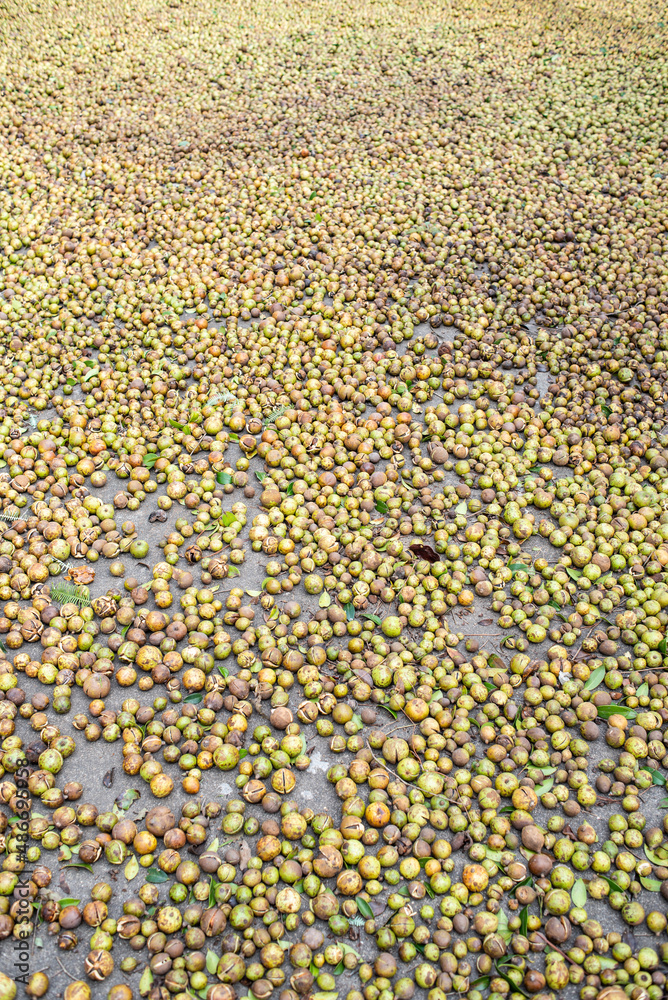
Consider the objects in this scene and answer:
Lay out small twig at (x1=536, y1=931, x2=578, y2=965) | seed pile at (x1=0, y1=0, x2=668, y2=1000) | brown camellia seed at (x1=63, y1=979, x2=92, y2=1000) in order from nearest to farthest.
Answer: brown camellia seed at (x1=63, y1=979, x2=92, y2=1000) → small twig at (x1=536, y1=931, x2=578, y2=965) → seed pile at (x1=0, y1=0, x2=668, y2=1000)

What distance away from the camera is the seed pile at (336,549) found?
10.8 feet

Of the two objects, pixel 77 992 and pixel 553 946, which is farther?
pixel 553 946

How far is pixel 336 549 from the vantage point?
15.7 feet

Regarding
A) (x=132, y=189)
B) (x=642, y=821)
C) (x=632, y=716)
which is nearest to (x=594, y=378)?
(x=632, y=716)

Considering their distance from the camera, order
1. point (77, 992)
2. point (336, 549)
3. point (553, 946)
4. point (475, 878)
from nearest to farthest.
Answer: point (77, 992) < point (553, 946) < point (475, 878) < point (336, 549)

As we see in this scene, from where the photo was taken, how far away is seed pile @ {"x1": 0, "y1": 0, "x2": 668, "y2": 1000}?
3.31 meters

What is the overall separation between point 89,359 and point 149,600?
292 centimetres

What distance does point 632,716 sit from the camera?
4004 mm

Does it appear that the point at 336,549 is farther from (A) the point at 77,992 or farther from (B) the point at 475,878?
(A) the point at 77,992

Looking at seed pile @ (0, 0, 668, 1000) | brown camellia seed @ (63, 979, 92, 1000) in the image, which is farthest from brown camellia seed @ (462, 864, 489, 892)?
brown camellia seed @ (63, 979, 92, 1000)

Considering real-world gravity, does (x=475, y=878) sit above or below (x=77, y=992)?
above

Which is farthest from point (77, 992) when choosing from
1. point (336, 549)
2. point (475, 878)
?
point (336, 549)

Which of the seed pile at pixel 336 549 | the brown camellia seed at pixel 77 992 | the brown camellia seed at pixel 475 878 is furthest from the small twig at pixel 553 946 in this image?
the brown camellia seed at pixel 77 992

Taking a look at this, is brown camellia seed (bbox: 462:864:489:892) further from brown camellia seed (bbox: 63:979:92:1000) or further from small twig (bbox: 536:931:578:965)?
brown camellia seed (bbox: 63:979:92:1000)
